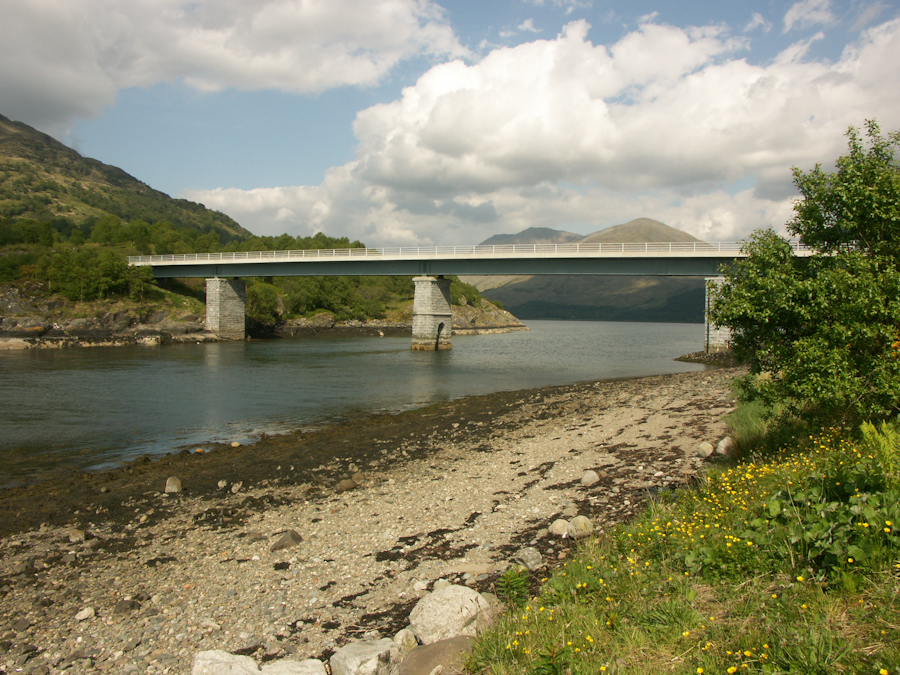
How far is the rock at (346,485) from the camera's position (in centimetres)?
1423

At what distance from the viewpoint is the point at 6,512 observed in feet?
43.4

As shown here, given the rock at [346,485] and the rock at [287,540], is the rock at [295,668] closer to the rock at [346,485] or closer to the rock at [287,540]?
the rock at [287,540]

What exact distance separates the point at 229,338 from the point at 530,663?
92.5m

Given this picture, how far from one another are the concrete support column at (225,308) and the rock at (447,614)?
89.9 metres

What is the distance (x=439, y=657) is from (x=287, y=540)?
565 centimetres

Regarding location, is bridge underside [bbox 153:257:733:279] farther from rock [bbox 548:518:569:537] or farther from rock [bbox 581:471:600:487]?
rock [bbox 548:518:569:537]

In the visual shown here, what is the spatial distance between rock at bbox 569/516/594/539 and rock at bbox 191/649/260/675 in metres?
5.58

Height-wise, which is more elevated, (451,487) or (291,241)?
(291,241)

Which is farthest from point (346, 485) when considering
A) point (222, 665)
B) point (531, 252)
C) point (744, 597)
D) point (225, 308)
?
point (225, 308)

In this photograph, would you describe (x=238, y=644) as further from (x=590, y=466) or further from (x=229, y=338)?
(x=229, y=338)

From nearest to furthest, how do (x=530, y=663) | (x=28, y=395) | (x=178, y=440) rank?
(x=530, y=663) → (x=178, y=440) → (x=28, y=395)

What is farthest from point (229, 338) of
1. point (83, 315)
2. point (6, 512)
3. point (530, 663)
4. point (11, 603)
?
point (530, 663)

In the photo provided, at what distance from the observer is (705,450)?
13914mm

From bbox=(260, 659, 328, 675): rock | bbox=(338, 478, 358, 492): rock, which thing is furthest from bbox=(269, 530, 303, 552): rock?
bbox=(260, 659, 328, 675): rock
